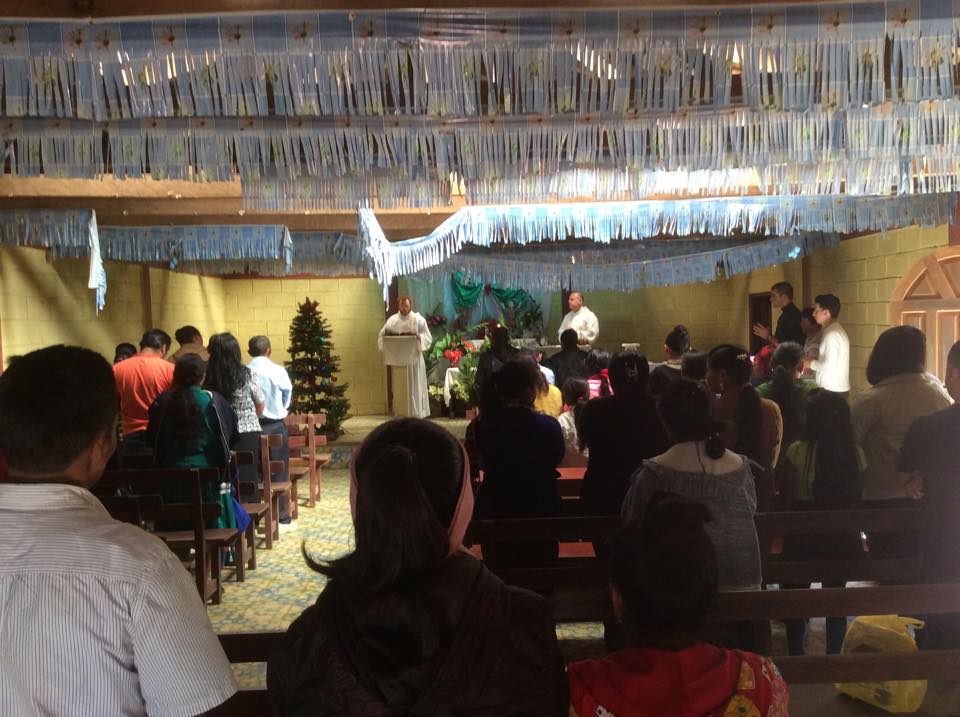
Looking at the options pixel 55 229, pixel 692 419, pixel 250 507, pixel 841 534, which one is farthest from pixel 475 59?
pixel 55 229

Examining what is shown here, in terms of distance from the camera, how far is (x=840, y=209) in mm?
5875

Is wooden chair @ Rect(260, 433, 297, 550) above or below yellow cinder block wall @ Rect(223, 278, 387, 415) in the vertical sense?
below

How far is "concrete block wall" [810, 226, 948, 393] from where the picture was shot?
7.20 m

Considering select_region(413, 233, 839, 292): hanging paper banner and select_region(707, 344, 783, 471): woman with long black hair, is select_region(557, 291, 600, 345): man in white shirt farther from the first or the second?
select_region(707, 344, 783, 471): woman with long black hair

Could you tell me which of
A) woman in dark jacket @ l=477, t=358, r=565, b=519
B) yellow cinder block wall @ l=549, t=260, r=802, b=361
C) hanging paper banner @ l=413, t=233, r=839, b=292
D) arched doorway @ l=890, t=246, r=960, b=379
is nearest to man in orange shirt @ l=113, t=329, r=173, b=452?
hanging paper banner @ l=413, t=233, r=839, b=292

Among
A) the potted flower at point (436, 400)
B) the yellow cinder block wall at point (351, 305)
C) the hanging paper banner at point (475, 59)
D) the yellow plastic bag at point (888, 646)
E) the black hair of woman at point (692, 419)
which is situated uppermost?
the hanging paper banner at point (475, 59)

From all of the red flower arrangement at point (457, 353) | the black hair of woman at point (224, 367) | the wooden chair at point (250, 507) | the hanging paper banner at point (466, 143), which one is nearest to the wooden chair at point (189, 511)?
the wooden chair at point (250, 507)

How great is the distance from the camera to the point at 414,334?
35.2 ft

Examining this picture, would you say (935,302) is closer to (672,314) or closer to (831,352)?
(831,352)

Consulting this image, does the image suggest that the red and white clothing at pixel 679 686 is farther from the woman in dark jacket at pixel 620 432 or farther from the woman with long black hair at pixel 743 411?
the woman with long black hair at pixel 743 411

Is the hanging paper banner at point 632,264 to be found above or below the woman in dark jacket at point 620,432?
above

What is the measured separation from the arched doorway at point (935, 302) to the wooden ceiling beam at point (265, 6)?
13.3ft

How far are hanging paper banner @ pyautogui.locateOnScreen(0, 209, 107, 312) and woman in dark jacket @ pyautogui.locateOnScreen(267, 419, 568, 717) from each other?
544 cm

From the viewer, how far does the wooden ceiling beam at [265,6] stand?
8.11 feet
